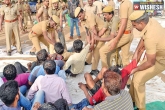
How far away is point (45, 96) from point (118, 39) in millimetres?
1893

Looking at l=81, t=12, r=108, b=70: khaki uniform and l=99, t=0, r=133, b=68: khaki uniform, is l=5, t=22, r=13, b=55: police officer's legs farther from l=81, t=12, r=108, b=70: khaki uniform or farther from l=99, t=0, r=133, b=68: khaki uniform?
l=99, t=0, r=133, b=68: khaki uniform

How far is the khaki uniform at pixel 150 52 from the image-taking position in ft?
10.3

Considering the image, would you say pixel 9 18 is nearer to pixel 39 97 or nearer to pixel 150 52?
pixel 39 97

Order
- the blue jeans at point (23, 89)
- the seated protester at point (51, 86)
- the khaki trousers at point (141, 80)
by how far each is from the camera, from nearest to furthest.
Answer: the seated protester at point (51, 86), the khaki trousers at point (141, 80), the blue jeans at point (23, 89)

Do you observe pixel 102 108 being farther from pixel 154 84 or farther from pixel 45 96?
pixel 154 84

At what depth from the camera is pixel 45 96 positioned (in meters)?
3.38

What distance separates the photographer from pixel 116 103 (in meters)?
2.48

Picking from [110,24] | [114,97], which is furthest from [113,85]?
[110,24]

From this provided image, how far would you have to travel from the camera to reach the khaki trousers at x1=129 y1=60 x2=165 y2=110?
3.48 meters

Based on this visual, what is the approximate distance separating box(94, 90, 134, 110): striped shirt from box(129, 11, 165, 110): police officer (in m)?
0.83

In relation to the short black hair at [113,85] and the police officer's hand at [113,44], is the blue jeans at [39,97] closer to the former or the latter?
the short black hair at [113,85]

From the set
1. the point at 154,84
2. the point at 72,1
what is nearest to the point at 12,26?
the point at 72,1

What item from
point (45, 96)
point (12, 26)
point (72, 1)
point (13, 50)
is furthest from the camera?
point (72, 1)

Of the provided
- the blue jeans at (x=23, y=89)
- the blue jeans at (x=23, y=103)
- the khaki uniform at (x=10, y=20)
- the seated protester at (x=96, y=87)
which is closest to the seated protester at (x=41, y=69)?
the blue jeans at (x=23, y=89)
